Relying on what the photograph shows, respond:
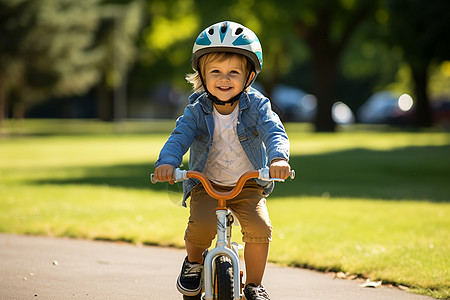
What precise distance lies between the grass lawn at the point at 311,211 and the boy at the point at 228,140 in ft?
0.86

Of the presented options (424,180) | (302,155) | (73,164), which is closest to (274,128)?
(424,180)

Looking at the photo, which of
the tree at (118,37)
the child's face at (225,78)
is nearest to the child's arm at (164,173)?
the child's face at (225,78)

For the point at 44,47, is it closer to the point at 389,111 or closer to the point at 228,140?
the point at 389,111

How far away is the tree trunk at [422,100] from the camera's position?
41.1 m

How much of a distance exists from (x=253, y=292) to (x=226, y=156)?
810mm

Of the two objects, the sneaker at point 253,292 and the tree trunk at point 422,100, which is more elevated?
the tree trunk at point 422,100

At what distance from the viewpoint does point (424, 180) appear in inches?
577

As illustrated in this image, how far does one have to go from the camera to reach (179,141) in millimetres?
4430

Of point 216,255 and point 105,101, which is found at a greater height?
point 105,101

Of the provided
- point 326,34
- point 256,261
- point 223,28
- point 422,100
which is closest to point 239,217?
point 256,261

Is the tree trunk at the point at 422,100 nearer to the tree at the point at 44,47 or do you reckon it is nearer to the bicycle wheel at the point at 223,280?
the tree at the point at 44,47

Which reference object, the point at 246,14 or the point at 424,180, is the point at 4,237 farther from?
the point at 246,14

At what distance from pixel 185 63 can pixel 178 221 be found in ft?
158

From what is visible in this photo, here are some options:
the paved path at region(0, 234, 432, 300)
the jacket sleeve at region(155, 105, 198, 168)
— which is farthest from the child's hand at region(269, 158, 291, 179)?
the paved path at region(0, 234, 432, 300)
